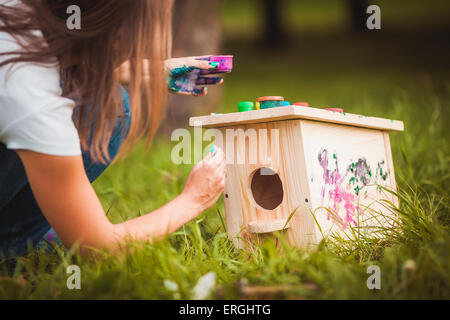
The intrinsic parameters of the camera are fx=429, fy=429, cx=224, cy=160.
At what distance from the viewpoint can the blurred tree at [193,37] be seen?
4.31 m

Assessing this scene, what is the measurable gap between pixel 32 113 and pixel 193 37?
3.42 m

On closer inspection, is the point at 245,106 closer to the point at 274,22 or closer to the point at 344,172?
the point at 344,172

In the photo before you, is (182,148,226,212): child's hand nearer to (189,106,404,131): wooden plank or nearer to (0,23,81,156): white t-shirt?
(189,106,404,131): wooden plank

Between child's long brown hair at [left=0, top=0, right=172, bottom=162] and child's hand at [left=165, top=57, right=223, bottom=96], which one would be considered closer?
child's long brown hair at [left=0, top=0, right=172, bottom=162]

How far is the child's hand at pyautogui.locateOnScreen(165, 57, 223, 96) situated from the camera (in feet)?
5.17

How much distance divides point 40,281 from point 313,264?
820mm

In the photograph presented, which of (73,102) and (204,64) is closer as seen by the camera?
(73,102)

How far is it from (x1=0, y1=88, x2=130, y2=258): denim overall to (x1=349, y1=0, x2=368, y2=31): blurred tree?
35.8 feet

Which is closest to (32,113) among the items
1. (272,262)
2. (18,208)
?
(18,208)

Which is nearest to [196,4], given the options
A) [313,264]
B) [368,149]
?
[368,149]

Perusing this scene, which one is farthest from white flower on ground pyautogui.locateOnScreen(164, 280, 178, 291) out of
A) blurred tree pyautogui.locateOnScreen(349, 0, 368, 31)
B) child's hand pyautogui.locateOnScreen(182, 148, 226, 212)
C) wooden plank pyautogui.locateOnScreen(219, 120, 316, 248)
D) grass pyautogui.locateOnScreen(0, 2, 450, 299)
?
blurred tree pyautogui.locateOnScreen(349, 0, 368, 31)

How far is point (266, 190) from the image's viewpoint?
182cm

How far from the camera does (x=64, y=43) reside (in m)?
1.19
